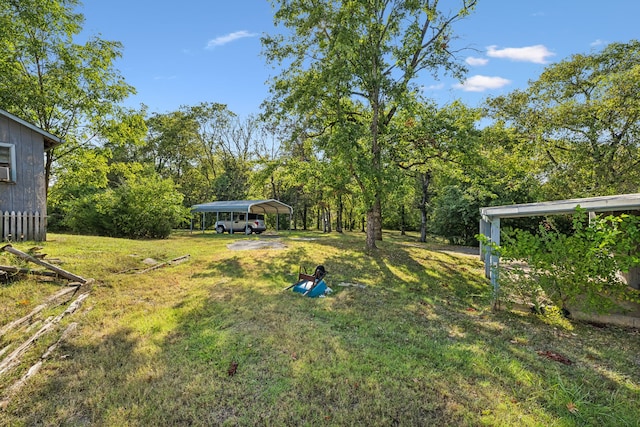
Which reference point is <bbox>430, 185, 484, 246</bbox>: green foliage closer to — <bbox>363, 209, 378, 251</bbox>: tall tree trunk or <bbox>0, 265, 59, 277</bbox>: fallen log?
<bbox>363, 209, 378, 251</bbox>: tall tree trunk

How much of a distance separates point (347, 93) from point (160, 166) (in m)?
27.9

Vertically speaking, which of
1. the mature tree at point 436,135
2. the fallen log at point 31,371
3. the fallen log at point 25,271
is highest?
the mature tree at point 436,135

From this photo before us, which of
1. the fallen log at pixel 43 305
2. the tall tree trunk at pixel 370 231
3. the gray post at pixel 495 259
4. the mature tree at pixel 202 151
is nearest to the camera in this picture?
the fallen log at pixel 43 305

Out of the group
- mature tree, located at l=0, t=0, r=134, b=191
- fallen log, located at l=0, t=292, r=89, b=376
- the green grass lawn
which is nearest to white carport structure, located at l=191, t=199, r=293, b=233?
mature tree, located at l=0, t=0, r=134, b=191

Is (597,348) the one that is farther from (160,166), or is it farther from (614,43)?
(160,166)

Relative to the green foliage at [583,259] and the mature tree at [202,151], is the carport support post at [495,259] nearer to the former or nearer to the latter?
the green foliage at [583,259]

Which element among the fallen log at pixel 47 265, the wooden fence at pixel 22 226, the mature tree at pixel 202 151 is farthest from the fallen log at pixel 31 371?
the mature tree at pixel 202 151

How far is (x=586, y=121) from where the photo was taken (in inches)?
539

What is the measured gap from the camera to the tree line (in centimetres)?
1102

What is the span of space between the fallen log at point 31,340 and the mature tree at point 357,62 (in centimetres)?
809

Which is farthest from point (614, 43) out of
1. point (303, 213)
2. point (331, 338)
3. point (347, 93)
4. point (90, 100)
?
point (303, 213)

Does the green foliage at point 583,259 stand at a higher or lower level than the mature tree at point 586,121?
lower

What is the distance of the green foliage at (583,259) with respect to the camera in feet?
14.5

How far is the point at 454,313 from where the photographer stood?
5688 millimetres
